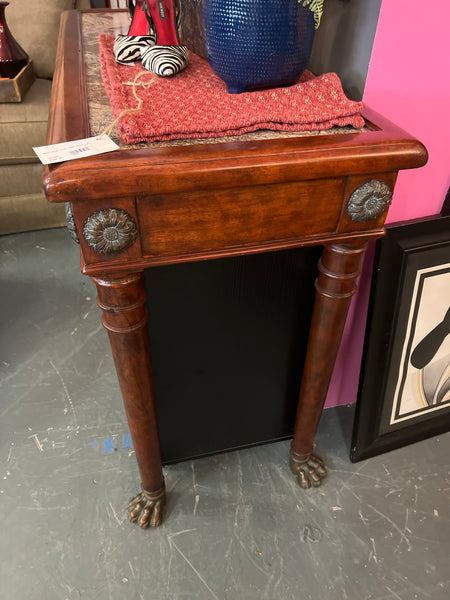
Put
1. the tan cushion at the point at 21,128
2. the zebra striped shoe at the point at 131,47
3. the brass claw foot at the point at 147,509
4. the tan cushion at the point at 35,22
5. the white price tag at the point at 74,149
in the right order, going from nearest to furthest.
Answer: the white price tag at the point at 74,149 < the zebra striped shoe at the point at 131,47 < the brass claw foot at the point at 147,509 < the tan cushion at the point at 21,128 < the tan cushion at the point at 35,22

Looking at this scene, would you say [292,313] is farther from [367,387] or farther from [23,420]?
[23,420]

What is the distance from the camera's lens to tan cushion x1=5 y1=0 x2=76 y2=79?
2.12 m

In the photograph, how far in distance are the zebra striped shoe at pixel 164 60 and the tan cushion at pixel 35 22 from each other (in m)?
1.62

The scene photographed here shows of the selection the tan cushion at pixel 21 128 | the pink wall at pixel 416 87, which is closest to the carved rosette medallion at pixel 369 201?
the pink wall at pixel 416 87

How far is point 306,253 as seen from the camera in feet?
2.93

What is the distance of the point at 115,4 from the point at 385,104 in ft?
7.79

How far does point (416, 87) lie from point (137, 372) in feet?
2.27

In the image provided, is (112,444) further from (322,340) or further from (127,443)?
(322,340)

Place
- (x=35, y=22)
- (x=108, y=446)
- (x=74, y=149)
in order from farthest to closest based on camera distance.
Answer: (x=35, y=22), (x=108, y=446), (x=74, y=149)

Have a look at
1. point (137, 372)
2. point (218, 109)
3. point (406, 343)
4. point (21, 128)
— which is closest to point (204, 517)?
point (137, 372)

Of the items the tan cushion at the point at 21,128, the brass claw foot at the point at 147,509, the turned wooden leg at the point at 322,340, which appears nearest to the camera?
the turned wooden leg at the point at 322,340

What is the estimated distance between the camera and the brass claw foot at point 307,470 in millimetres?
1104

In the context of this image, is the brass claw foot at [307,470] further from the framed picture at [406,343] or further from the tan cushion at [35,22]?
the tan cushion at [35,22]

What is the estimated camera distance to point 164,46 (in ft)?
2.84
